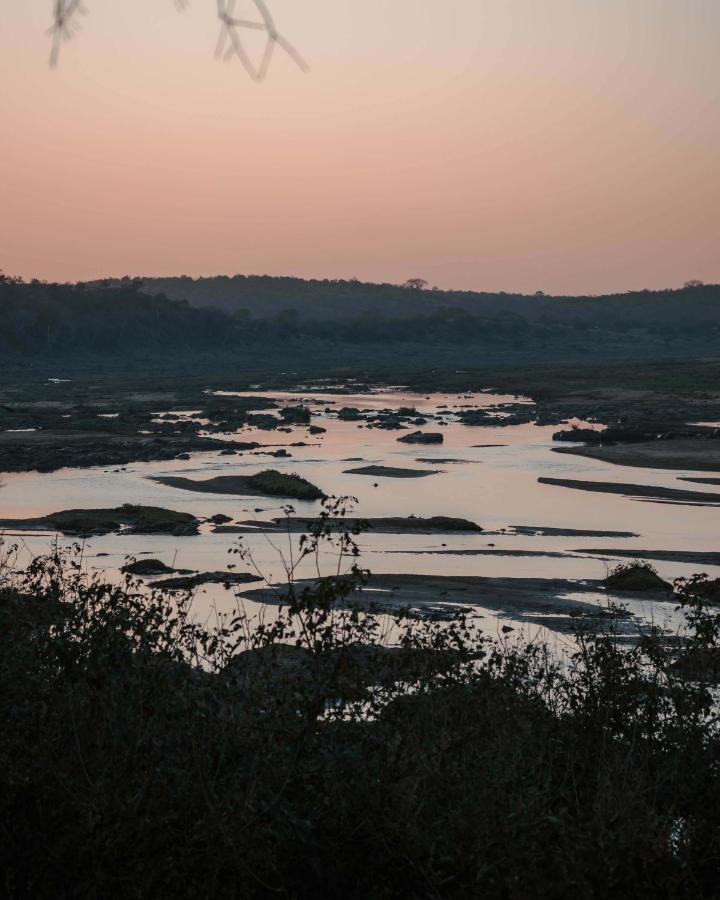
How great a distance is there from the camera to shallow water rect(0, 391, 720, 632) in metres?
26.3

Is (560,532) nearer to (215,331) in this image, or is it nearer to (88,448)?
(88,448)

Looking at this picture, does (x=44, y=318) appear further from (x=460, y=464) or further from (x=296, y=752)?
(x=296, y=752)

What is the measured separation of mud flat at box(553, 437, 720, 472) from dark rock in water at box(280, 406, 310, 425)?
56.3ft

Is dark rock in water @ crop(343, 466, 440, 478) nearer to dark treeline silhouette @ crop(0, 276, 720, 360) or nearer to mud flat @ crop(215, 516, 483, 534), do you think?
mud flat @ crop(215, 516, 483, 534)

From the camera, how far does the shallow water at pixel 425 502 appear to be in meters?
26.3

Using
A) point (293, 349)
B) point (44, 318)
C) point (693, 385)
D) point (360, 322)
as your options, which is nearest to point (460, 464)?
Result: point (693, 385)

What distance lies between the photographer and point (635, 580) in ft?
75.4

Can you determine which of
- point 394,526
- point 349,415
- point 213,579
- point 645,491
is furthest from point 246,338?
point 213,579

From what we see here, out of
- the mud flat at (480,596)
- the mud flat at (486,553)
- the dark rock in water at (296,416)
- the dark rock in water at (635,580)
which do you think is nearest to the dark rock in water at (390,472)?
the mud flat at (486,553)

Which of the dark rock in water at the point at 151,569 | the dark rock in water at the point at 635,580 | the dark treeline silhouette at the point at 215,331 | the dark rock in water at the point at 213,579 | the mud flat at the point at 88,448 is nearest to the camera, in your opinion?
the dark rock in water at the point at 213,579

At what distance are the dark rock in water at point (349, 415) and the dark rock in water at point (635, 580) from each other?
4308cm

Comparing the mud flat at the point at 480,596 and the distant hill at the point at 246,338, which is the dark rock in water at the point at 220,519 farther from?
the distant hill at the point at 246,338

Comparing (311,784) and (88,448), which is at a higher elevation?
(311,784)

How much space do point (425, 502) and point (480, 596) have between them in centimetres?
1291
